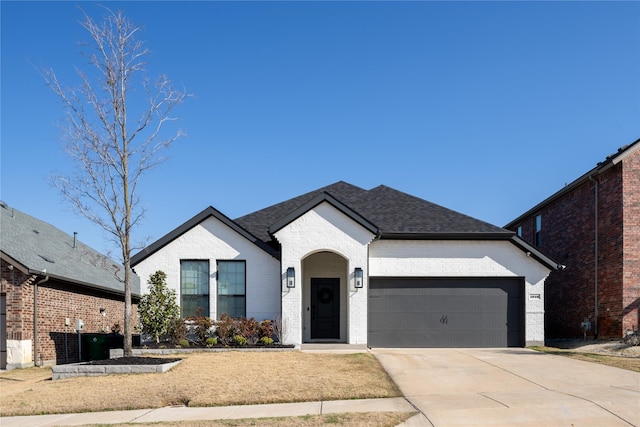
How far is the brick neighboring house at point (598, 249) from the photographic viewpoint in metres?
16.2

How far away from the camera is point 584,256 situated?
62.1 feet

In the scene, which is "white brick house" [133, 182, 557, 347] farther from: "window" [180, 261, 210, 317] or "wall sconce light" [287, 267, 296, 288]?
"wall sconce light" [287, 267, 296, 288]

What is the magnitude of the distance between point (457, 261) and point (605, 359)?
514cm

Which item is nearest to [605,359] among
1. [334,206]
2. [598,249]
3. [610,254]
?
[610,254]

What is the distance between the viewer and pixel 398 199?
2022 cm

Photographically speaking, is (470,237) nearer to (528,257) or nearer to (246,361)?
(528,257)

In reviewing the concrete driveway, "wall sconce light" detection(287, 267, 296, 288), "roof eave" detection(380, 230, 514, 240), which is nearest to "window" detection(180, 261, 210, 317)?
"wall sconce light" detection(287, 267, 296, 288)

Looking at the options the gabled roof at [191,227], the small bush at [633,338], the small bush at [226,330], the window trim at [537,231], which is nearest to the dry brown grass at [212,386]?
the small bush at [226,330]

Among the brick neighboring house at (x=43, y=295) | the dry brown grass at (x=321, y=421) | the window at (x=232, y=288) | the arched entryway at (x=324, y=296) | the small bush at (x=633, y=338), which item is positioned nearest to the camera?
the dry brown grass at (x=321, y=421)

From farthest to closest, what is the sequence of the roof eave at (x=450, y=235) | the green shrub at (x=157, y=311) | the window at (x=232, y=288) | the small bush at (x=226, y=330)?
1. the window at (x=232, y=288)
2. the roof eave at (x=450, y=235)
3. the green shrub at (x=157, y=311)
4. the small bush at (x=226, y=330)

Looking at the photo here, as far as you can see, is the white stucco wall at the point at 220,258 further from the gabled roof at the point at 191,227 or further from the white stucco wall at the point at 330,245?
the white stucco wall at the point at 330,245

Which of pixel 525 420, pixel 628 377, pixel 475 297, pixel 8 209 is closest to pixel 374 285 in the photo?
pixel 475 297

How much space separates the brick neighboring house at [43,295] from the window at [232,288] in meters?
3.35

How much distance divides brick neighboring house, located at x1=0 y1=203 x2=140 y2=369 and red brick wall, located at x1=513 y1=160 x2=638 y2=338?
14.9 m
